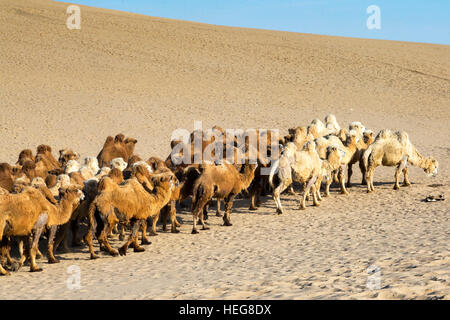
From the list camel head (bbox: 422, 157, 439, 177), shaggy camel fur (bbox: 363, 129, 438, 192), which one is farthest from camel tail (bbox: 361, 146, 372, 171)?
camel head (bbox: 422, 157, 439, 177)

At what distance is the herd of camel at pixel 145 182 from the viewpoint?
870 centimetres

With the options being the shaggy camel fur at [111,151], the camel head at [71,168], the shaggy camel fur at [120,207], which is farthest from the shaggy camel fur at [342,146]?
the camel head at [71,168]

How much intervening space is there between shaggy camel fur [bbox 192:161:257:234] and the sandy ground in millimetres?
504

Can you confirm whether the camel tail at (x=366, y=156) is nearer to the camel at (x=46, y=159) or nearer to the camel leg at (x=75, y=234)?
the camel leg at (x=75, y=234)

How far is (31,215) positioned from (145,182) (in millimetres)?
2251

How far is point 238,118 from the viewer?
3166cm

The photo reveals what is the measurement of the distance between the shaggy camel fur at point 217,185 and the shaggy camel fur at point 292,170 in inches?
28.8

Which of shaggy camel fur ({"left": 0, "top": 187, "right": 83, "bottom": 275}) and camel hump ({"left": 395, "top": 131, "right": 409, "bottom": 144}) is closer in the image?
shaggy camel fur ({"left": 0, "top": 187, "right": 83, "bottom": 275})

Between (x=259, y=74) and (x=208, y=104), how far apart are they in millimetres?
9150

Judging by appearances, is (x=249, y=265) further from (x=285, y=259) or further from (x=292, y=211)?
(x=292, y=211)

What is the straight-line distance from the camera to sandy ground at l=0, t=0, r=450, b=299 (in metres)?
7.52

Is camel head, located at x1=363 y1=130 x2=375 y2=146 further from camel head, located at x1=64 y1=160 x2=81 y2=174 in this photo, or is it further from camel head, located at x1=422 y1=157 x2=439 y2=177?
camel head, located at x1=64 y1=160 x2=81 y2=174

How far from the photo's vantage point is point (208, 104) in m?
34.8

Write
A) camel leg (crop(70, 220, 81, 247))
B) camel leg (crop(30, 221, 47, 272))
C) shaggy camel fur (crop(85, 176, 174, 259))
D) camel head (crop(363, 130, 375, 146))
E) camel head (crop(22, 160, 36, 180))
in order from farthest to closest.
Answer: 1. camel head (crop(363, 130, 375, 146))
2. camel head (crop(22, 160, 36, 180))
3. camel leg (crop(70, 220, 81, 247))
4. shaggy camel fur (crop(85, 176, 174, 259))
5. camel leg (crop(30, 221, 47, 272))
